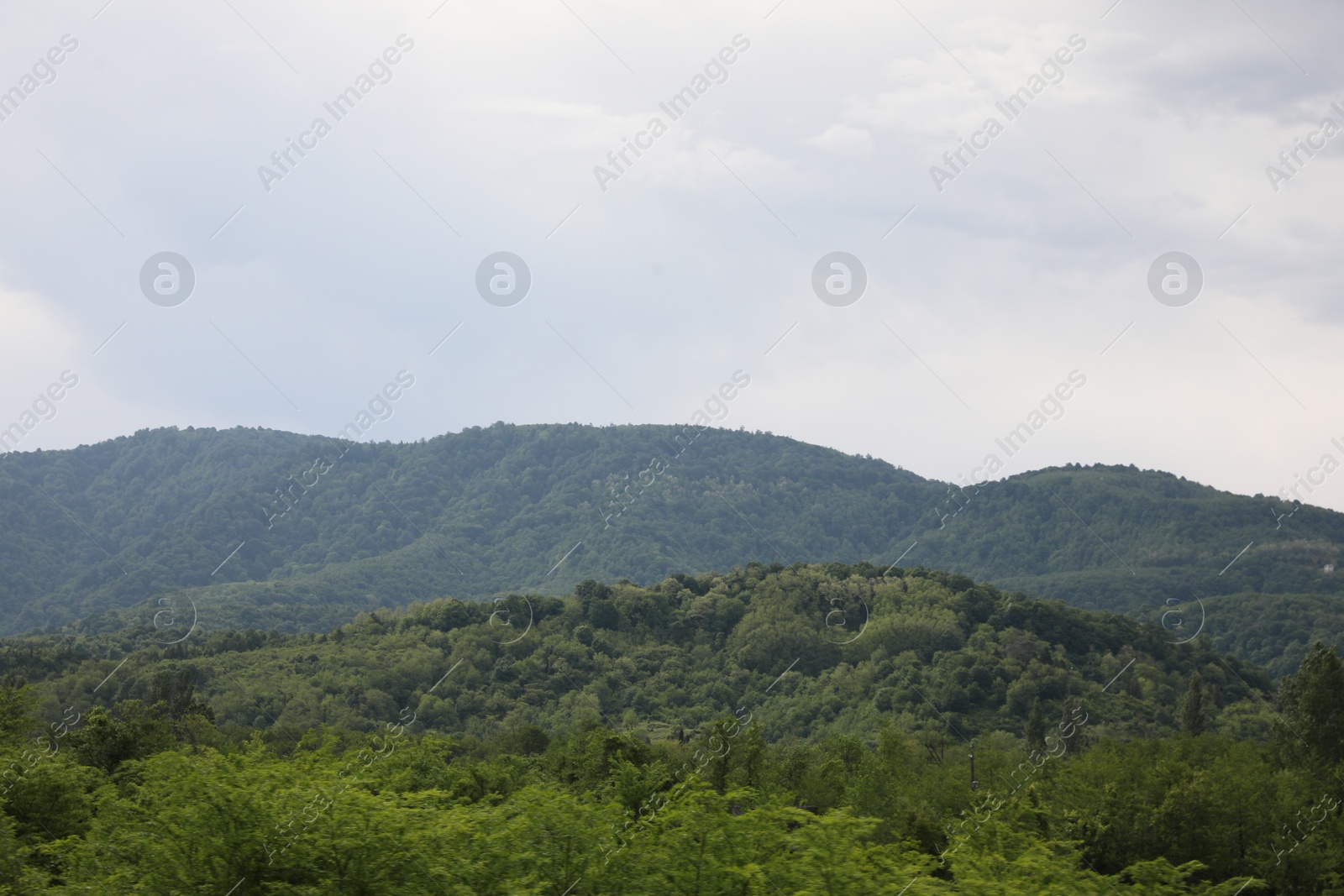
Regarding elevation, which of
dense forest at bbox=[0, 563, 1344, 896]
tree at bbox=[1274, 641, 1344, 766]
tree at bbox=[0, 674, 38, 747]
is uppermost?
tree at bbox=[1274, 641, 1344, 766]

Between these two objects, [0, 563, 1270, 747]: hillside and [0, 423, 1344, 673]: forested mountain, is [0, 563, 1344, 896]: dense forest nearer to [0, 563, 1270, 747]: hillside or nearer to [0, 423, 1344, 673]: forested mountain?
[0, 563, 1270, 747]: hillside

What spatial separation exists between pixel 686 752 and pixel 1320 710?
2820 centimetres

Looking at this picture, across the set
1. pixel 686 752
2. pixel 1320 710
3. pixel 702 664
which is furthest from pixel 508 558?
pixel 1320 710

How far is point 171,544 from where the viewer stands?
167 metres

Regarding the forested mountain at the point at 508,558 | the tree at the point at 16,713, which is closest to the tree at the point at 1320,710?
the tree at the point at 16,713

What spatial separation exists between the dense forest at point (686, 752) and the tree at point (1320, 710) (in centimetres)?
10

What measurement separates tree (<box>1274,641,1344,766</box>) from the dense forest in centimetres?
10

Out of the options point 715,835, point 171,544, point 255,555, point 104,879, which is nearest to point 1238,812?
point 715,835

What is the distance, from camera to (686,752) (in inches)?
2002

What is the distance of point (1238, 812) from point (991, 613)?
6579 cm

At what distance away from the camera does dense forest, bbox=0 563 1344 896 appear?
43.0 feet

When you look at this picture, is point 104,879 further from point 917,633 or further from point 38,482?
point 38,482

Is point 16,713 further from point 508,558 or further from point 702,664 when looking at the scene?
point 508,558

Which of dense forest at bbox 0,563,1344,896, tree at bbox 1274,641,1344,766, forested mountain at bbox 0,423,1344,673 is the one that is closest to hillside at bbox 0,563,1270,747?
dense forest at bbox 0,563,1344,896
